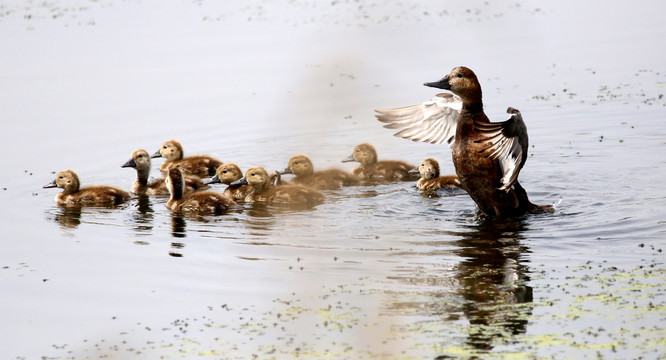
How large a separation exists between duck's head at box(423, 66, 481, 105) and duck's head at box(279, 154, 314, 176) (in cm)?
225

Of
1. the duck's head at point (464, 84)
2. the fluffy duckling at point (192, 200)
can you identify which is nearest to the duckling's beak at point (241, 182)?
the fluffy duckling at point (192, 200)

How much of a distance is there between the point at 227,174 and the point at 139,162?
93 cm

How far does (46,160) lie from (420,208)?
4.26 meters

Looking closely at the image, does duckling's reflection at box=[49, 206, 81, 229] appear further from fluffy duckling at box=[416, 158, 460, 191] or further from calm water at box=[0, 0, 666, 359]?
fluffy duckling at box=[416, 158, 460, 191]

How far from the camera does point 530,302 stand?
17.8 feet

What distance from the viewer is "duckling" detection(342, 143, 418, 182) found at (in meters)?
9.79

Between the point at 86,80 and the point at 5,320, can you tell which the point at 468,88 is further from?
the point at 86,80

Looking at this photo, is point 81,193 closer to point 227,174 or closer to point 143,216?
point 143,216

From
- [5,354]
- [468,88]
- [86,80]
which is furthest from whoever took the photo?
[86,80]

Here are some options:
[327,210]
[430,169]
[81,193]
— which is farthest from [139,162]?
[430,169]

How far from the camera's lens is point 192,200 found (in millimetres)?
8555

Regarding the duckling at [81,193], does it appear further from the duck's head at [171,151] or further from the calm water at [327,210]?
the duck's head at [171,151]

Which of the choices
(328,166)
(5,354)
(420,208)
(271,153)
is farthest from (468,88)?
(5,354)

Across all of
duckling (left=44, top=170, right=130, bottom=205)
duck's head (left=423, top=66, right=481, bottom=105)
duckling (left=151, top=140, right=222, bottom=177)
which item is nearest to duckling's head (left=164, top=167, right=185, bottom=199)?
duckling (left=44, top=170, right=130, bottom=205)
